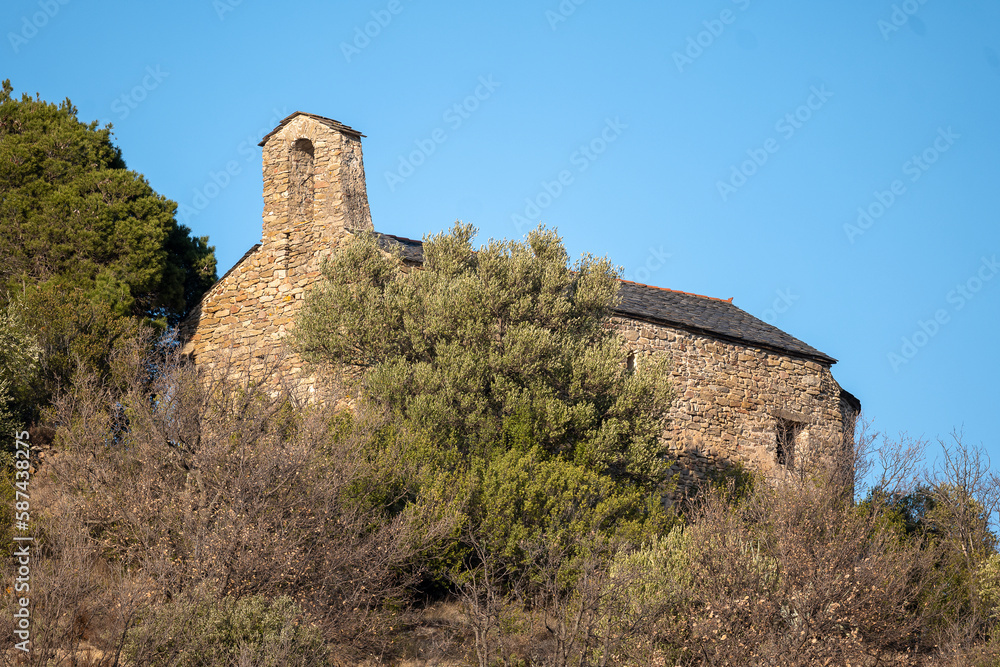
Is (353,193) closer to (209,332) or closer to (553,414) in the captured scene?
(209,332)

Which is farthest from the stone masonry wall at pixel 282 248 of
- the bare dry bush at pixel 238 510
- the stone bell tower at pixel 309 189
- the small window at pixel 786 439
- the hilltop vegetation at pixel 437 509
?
the small window at pixel 786 439

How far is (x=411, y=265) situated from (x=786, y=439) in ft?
29.0

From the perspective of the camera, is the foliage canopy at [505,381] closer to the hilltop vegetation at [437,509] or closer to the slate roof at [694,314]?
the hilltop vegetation at [437,509]

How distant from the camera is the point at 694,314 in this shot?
22.1 metres

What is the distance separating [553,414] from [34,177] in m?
11.8

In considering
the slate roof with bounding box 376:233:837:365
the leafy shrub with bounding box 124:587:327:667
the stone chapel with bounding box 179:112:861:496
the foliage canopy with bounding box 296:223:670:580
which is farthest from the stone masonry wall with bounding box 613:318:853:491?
the leafy shrub with bounding box 124:587:327:667

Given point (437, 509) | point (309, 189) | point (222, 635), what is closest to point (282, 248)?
point (309, 189)

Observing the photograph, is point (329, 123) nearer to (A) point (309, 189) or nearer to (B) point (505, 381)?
(A) point (309, 189)

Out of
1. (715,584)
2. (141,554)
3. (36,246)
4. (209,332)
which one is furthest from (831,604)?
(36,246)

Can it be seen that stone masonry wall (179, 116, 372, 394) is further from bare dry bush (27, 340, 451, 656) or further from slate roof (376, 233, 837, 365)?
bare dry bush (27, 340, 451, 656)

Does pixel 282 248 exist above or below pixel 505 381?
above

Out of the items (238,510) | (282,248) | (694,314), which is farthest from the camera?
(694,314)

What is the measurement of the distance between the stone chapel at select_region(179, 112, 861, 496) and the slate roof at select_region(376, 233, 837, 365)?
53 mm

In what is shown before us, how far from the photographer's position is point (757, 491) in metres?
16.6
